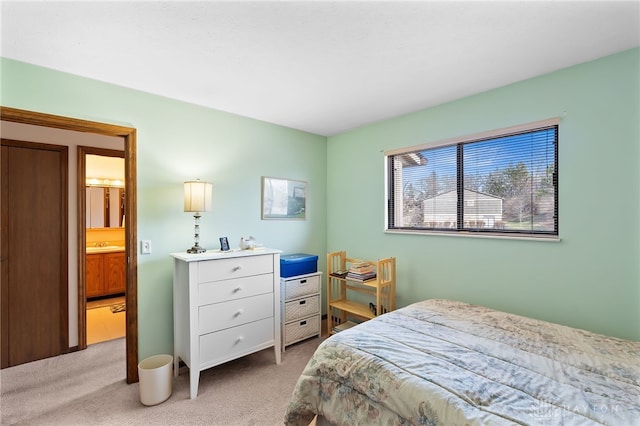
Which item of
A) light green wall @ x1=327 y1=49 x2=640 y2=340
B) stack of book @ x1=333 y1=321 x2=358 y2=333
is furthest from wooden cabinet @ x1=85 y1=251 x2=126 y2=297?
light green wall @ x1=327 y1=49 x2=640 y2=340

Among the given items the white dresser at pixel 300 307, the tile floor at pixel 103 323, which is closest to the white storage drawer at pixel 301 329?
the white dresser at pixel 300 307

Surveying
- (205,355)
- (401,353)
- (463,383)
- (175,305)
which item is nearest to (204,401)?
(205,355)

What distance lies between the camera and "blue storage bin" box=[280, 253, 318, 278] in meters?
2.95

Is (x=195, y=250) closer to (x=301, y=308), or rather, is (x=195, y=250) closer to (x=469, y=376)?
(x=301, y=308)

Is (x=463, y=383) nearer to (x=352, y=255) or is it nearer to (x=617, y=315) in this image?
(x=617, y=315)

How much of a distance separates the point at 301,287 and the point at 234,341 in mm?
876

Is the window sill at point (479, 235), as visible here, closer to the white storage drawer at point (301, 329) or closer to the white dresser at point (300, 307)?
the white dresser at point (300, 307)

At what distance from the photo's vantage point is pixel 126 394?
2.19m

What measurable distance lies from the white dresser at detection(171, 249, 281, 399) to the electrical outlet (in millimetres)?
257

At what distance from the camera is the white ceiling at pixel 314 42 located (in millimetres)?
1472

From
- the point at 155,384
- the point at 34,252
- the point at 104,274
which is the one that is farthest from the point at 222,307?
the point at 104,274

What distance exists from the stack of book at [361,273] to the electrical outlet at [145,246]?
189 cm

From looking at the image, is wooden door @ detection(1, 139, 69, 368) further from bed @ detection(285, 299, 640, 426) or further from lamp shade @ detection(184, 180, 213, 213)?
bed @ detection(285, 299, 640, 426)

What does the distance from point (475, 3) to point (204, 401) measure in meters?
2.98
